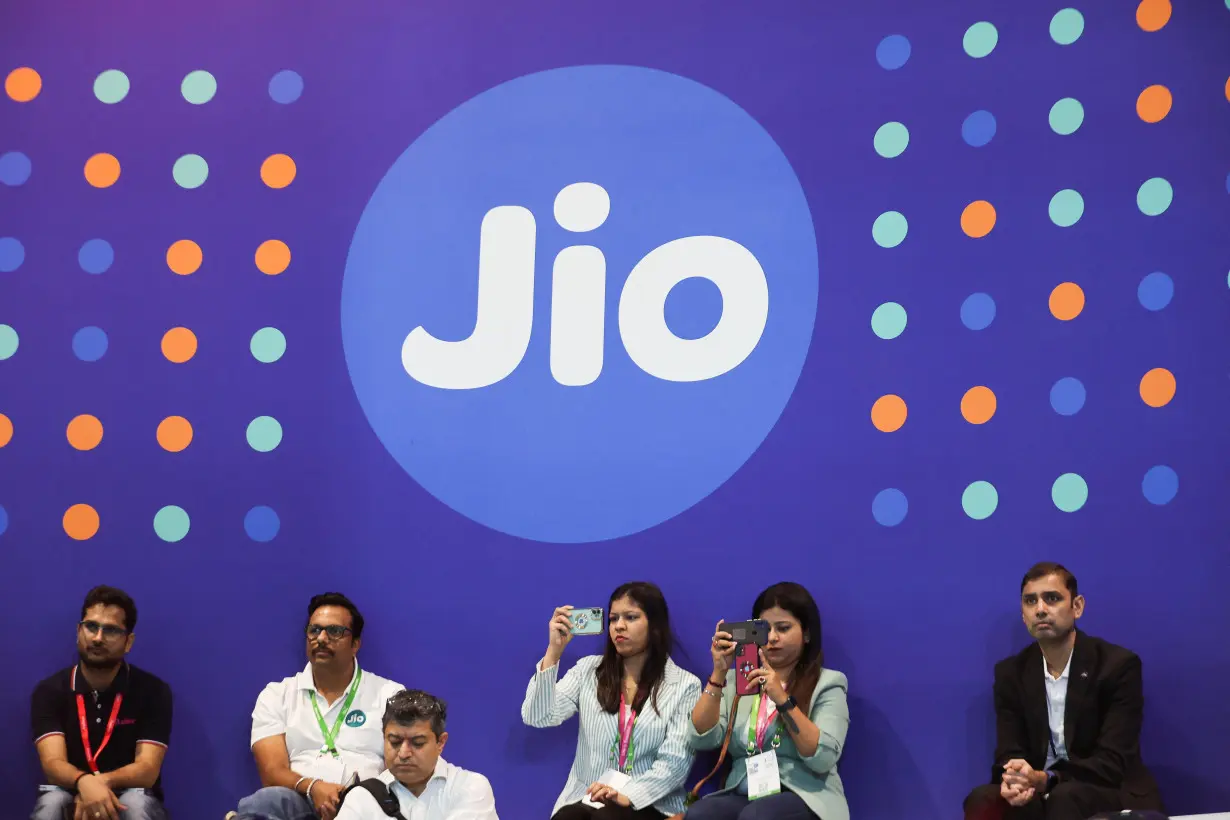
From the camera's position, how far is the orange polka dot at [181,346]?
5.41 m

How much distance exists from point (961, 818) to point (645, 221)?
103 inches

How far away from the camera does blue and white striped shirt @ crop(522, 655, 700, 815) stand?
175 inches

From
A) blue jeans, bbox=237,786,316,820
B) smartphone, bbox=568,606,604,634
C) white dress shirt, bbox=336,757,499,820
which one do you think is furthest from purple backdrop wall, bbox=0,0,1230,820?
white dress shirt, bbox=336,757,499,820

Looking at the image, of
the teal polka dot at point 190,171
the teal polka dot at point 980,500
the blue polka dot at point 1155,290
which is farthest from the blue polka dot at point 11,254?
the blue polka dot at point 1155,290

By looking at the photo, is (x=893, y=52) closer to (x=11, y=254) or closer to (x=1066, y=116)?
(x=1066, y=116)

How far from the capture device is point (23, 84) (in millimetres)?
5680

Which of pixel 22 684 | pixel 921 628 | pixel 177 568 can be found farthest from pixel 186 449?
pixel 921 628

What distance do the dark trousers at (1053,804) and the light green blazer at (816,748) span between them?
466mm

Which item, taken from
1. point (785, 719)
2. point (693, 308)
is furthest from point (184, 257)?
point (785, 719)

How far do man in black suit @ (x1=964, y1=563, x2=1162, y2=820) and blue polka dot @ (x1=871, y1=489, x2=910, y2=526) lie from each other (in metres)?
0.62

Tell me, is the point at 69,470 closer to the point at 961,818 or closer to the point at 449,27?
the point at 449,27

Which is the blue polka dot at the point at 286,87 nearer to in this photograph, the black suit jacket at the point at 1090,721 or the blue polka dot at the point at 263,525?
the blue polka dot at the point at 263,525

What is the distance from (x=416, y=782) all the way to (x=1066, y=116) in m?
3.44

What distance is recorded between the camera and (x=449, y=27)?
17.8ft
